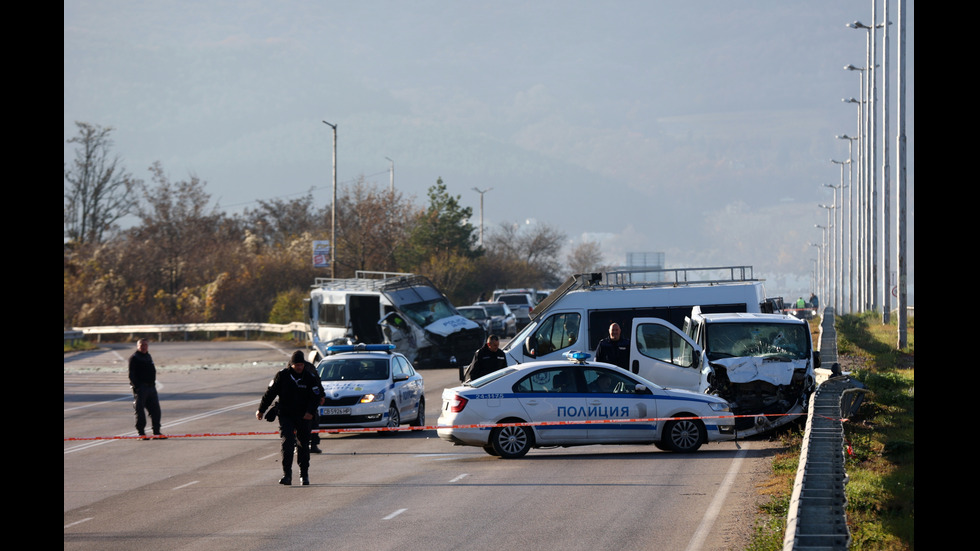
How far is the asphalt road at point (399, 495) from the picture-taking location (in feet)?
34.9

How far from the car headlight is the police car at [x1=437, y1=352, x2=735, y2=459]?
3.04 meters

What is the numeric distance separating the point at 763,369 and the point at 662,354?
251 centimetres

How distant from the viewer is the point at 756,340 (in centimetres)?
1862

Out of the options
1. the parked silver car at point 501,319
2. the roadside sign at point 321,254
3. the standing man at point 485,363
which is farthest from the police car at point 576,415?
the roadside sign at point 321,254

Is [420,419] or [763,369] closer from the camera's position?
[763,369]

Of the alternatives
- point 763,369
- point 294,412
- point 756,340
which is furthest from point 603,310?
point 294,412

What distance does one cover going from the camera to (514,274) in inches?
3634

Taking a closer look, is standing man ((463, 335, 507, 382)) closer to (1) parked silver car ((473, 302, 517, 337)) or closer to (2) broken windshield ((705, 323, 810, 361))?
(2) broken windshield ((705, 323, 810, 361))

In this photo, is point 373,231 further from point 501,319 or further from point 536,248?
point 536,248

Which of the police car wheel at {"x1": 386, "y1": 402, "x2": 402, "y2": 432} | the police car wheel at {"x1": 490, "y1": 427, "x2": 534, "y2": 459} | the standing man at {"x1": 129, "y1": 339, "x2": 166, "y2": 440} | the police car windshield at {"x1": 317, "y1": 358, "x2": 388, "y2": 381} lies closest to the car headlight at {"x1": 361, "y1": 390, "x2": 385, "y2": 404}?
the police car wheel at {"x1": 386, "y1": 402, "x2": 402, "y2": 432}

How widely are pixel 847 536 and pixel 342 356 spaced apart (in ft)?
45.6

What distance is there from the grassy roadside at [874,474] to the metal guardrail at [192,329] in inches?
1320

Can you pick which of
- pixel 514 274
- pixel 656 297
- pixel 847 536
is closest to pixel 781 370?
pixel 656 297
